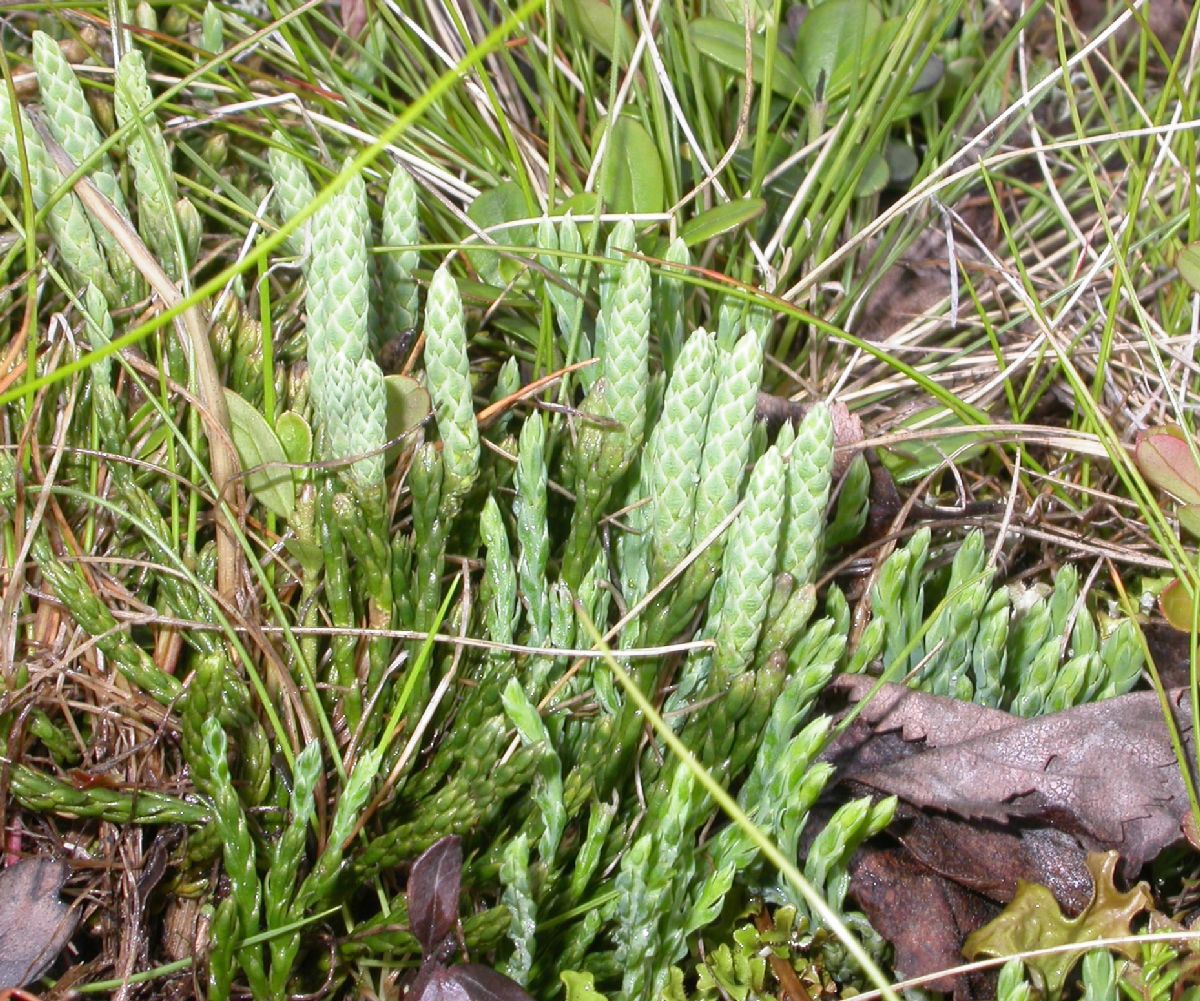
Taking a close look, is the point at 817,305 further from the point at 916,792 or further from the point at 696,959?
the point at 696,959

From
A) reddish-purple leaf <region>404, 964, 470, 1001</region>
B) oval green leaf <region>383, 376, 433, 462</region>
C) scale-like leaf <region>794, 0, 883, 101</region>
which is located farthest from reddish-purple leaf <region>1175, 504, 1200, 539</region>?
reddish-purple leaf <region>404, 964, 470, 1001</region>

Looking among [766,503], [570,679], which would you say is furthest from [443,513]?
[766,503]

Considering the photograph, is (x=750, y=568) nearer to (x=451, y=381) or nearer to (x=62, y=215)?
(x=451, y=381)

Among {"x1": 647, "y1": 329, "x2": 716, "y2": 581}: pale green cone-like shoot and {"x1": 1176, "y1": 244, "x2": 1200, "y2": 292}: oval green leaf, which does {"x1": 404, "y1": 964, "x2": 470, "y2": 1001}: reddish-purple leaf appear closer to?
{"x1": 647, "y1": 329, "x2": 716, "y2": 581}: pale green cone-like shoot

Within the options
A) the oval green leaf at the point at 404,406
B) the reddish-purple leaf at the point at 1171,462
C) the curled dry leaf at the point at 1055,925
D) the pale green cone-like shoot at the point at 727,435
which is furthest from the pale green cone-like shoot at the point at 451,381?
the reddish-purple leaf at the point at 1171,462

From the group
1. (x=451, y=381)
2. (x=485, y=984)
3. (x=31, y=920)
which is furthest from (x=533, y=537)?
(x=31, y=920)

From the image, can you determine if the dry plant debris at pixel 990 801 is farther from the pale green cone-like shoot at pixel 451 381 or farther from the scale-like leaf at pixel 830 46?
the scale-like leaf at pixel 830 46
